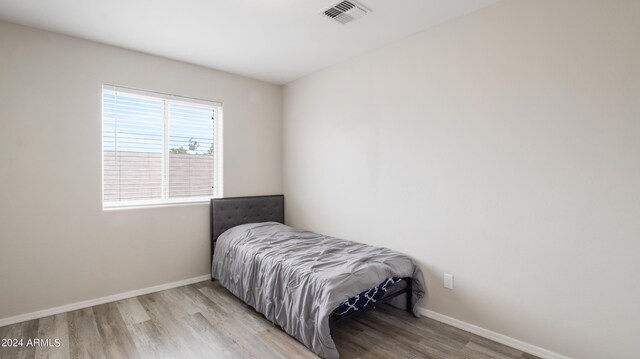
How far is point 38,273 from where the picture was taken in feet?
8.87

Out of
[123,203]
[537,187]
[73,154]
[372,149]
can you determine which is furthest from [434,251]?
[73,154]

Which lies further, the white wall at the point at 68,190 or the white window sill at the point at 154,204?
the white window sill at the point at 154,204

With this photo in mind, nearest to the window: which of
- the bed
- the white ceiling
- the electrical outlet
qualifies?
the bed

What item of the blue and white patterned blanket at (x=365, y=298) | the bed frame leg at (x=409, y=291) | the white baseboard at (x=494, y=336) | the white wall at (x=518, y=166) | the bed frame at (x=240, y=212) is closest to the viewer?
the white wall at (x=518, y=166)

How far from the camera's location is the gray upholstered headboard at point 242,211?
370cm

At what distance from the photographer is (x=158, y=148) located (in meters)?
3.43

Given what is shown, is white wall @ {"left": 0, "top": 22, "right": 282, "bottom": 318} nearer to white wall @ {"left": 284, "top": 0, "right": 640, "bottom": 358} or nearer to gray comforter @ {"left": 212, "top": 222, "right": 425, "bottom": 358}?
gray comforter @ {"left": 212, "top": 222, "right": 425, "bottom": 358}

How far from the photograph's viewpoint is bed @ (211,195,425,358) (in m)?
2.20

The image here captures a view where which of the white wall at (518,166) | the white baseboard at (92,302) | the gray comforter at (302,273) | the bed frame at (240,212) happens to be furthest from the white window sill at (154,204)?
the white wall at (518,166)

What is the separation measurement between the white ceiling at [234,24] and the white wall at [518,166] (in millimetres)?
287

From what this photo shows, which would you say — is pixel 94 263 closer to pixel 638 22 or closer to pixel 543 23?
pixel 543 23

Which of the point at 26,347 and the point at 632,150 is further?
the point at 26,347

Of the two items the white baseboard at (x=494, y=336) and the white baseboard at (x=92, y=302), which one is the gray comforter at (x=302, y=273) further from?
the white baseboard at (x=92, y=302)

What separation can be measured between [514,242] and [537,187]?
43 cm
